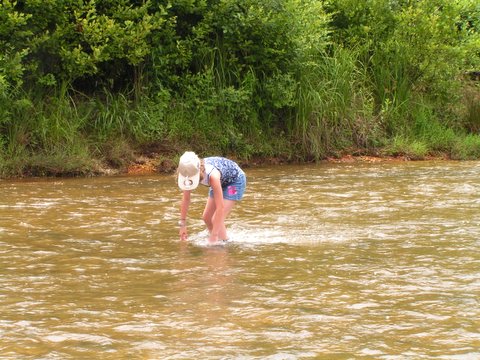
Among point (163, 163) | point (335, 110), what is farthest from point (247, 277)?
point (335, 110)

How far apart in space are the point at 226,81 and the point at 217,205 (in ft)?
25.1

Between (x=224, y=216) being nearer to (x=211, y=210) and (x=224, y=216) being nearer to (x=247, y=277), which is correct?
(x=211, y=210)

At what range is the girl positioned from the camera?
7641 millimetres

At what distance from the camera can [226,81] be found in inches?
600

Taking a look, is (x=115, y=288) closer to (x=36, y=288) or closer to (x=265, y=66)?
(x=36, y=288)

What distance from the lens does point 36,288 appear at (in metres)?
6.23

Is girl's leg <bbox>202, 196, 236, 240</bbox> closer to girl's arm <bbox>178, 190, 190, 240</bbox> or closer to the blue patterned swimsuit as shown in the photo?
the blue patterned swimsuit

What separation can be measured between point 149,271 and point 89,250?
107 cm

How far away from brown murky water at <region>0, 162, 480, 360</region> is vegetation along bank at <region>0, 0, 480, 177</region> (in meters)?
2.60

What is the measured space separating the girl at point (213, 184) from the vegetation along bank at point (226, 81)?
5322 mm

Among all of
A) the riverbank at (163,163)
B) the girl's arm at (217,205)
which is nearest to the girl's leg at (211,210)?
the girl's arm at (217,205)

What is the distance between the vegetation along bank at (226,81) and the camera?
1330cm

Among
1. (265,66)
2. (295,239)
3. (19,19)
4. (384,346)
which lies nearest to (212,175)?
(295,239)

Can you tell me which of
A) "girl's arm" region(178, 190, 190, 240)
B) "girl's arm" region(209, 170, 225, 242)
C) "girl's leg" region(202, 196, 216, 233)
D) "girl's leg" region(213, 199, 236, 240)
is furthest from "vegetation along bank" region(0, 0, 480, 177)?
"girl's arm" region(209, 170, 225, 242)
